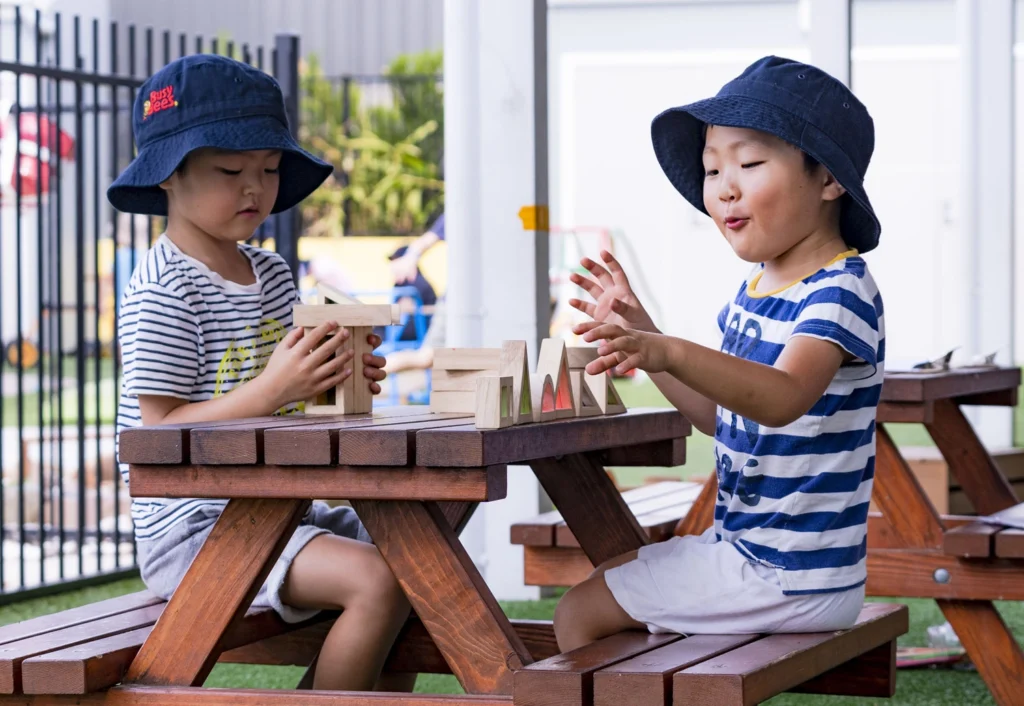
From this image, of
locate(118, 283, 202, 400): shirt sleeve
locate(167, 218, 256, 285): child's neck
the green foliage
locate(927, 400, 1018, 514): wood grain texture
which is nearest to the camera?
locate(118, 283, 202, 400): shirt sleeve

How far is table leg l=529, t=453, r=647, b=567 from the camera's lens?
301 cm

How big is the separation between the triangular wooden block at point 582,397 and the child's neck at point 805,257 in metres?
0.36

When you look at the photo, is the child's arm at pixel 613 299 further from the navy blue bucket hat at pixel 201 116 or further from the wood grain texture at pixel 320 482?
the navy blue bucket hat at pixel 201 116

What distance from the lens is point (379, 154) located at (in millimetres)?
19594

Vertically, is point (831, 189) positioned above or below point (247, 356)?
above

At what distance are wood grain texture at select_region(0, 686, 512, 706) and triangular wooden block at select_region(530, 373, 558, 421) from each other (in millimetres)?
476

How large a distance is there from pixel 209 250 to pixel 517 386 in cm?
102

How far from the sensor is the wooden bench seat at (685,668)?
82.1 inches

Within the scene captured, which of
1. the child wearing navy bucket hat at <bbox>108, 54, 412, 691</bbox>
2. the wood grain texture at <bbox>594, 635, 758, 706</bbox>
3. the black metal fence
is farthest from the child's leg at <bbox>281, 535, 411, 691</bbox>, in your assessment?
the black metal fence

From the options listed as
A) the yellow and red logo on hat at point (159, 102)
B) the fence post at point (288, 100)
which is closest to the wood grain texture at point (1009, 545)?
the yellow and red logo on hat at point (159, 102)

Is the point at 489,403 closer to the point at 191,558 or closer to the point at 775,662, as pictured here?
the point at 775,662

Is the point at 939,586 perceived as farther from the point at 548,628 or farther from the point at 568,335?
the point at 568,335

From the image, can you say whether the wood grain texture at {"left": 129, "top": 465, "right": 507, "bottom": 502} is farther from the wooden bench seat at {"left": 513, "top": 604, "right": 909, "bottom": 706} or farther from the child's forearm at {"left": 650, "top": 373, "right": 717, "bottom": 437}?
the child's forearm at {"left": 650, "top": 373, "right": 717, "bottom": 437}

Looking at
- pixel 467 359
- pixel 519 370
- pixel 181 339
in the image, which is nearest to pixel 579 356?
pixel 467 359
